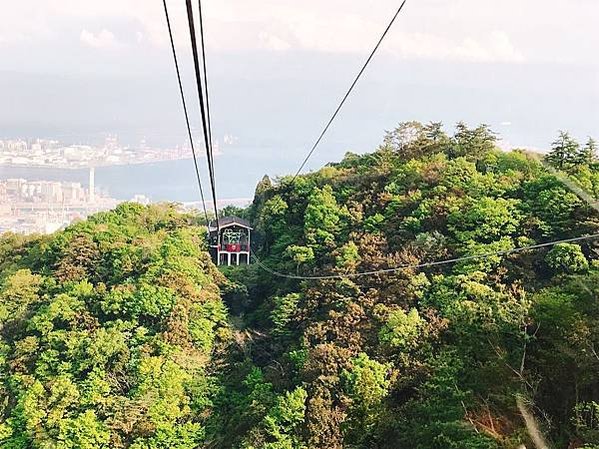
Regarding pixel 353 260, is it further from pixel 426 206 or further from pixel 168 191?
pixel 168 191

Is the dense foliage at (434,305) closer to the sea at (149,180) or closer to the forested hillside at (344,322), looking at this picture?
the forested hillside at (344,322)

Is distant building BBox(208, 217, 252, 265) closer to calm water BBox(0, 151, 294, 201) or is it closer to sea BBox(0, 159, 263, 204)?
sea BBox(0, 159, 263, 204)

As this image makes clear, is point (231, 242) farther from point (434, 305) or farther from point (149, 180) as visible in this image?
point (149, 180)

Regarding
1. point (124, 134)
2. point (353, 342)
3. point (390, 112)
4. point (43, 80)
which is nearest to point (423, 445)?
point (353, 342)

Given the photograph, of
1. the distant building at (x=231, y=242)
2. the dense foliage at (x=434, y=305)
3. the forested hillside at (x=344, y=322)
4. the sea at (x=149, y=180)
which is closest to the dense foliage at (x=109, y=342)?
the forested hillside at (x=344, y=322)

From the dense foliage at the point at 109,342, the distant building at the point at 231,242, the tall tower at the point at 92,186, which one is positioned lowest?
the dense foliage at the point at 109,342

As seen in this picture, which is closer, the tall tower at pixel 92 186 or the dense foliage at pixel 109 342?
the dense foliage at pixel 109 342
